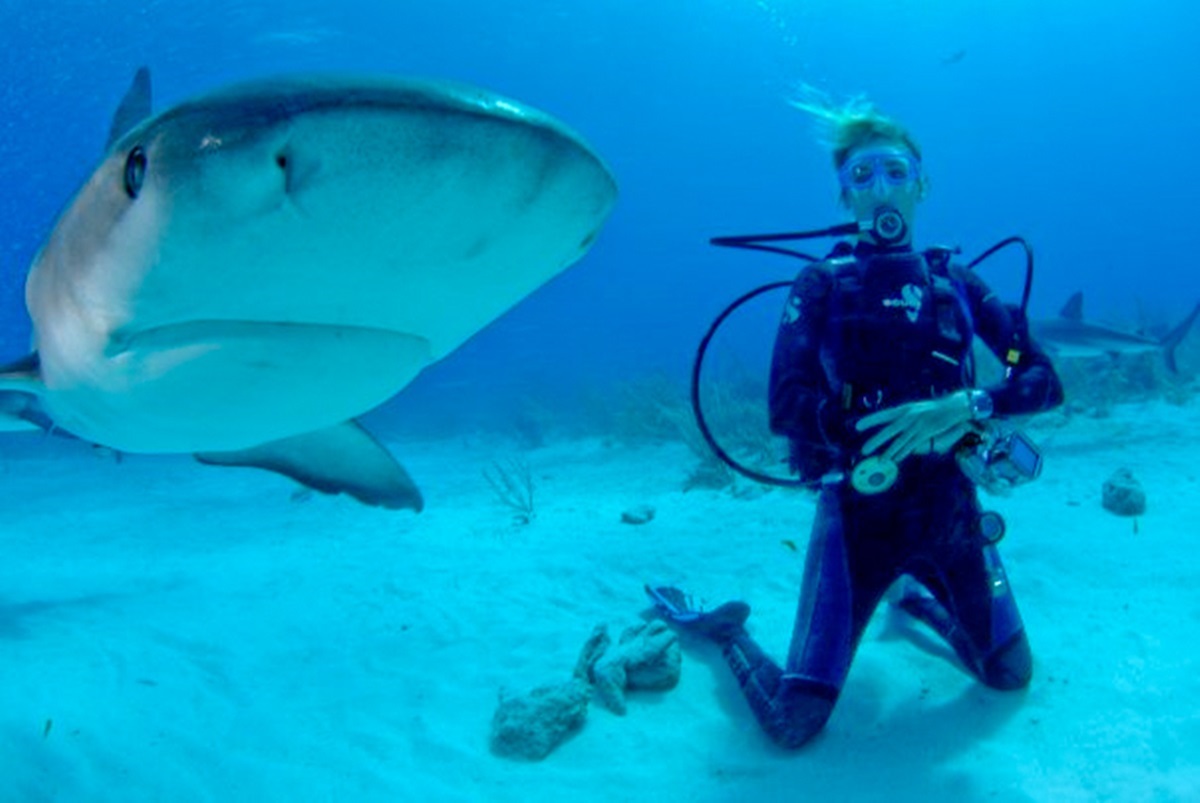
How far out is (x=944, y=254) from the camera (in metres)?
3.68

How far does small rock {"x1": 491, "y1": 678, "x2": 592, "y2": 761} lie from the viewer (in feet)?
11.4

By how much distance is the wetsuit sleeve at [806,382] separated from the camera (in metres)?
3.46

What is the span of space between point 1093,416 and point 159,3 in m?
28.8

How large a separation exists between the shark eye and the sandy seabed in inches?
113

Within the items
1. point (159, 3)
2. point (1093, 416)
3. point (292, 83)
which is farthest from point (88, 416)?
point (159, 3)

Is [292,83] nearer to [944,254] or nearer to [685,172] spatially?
[944,254]

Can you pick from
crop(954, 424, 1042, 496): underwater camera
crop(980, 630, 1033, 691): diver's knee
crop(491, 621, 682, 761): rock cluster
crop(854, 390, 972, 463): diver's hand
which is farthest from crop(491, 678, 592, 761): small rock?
crop(954, 424, 1042, 496): underwater camera

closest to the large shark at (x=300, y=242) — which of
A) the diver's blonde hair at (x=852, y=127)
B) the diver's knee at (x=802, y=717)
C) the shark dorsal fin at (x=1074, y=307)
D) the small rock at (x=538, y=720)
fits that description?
the small rock at (x=538, y=720)

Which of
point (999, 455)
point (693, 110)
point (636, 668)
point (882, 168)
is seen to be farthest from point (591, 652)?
point (693, 110)

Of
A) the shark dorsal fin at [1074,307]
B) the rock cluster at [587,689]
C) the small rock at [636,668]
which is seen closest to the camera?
the rock cluster at [587,689]

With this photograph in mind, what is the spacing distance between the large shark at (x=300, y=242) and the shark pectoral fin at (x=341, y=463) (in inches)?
50.2

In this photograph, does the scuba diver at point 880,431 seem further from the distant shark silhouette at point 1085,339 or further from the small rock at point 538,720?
the distant shark silhouette at point 1085,339

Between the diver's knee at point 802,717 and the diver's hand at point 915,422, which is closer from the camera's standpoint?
the diver's hand at point 915,422

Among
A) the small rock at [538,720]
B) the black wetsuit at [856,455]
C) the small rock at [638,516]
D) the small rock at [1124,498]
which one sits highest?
the black wetsuit at [856,455]
